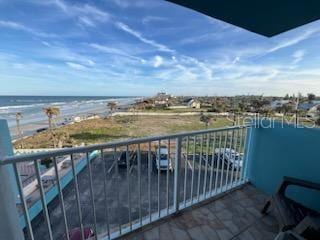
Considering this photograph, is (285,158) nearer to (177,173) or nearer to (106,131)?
(177,173)

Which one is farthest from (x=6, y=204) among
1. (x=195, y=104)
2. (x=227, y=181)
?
(x=195, y=104)

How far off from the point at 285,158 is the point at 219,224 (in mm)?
1241

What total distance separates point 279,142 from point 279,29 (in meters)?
1.45

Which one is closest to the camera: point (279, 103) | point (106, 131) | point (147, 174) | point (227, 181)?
point (227, 181)

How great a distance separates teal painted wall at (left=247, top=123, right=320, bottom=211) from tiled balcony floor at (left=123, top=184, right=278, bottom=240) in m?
0.42

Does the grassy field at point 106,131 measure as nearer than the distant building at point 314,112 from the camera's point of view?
No

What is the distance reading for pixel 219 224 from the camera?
199 cm

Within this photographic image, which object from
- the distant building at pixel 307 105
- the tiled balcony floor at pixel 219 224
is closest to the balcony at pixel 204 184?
the tiled balcony floor at pixel 219 224

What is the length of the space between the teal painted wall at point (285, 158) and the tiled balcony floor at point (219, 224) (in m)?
0.42

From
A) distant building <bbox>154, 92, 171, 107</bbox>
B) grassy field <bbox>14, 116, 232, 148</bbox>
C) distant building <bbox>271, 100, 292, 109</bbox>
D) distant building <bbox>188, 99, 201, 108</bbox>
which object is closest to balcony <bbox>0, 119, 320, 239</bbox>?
distant building <bbox>271, 100, 292, 109</bbox>

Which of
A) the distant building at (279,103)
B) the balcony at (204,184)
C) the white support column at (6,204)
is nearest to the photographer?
the white support column at (6,204)

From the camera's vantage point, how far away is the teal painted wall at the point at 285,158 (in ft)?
6.75

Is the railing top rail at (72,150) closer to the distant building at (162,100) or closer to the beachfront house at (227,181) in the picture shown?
the beachfront house at (227,181)

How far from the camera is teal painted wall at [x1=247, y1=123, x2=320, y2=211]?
206 centimetres
